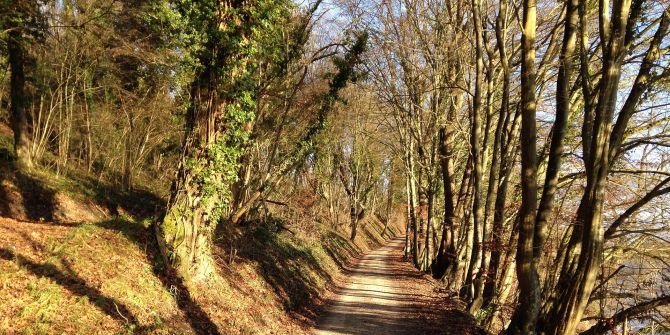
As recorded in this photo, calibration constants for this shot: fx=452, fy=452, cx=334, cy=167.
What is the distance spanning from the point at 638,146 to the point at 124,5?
1788 cm

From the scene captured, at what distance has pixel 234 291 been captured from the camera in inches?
415

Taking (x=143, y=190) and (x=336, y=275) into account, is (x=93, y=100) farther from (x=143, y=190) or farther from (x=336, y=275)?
(x=336, y=275)

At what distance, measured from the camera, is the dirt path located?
36.8 feet

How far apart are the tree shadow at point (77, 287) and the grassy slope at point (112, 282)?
0.6 inches

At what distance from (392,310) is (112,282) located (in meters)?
8.48

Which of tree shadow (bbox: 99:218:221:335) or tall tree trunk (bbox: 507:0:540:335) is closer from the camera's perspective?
tree shadow (bbox: 99:218:221:335)

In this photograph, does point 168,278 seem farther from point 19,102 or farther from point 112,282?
point 19,102

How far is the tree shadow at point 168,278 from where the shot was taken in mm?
8055

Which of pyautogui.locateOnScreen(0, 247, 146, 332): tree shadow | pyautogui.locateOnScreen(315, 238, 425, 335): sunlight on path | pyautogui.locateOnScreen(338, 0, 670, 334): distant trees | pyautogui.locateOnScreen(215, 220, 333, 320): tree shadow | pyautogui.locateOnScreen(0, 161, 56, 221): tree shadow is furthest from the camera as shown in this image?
pyautogui.locateOnScreen(0, 161, 56, 221): tree shadow

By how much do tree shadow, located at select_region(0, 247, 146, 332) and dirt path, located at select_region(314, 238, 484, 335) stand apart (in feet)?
18.6

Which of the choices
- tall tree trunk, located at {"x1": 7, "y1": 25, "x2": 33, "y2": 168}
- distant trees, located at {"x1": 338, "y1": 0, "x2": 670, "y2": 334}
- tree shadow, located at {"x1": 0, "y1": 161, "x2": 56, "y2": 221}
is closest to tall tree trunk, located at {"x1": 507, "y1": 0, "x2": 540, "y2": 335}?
distant trees, located at {"x1": 338, "y1": 0, "x2": 670, "y2": 334}

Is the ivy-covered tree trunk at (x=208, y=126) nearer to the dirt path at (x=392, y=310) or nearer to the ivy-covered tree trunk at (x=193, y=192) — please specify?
the ivy-covered tree trunk at (x=193, y=192)

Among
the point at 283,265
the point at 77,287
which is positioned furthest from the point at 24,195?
the point at 77,287

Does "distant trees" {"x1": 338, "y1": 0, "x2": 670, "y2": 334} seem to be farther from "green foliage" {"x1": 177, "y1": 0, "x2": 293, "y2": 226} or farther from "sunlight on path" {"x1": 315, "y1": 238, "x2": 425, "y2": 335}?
"green foliage" {"x1": 177, "y1": 0, "x2": 293, "y2": 226}
